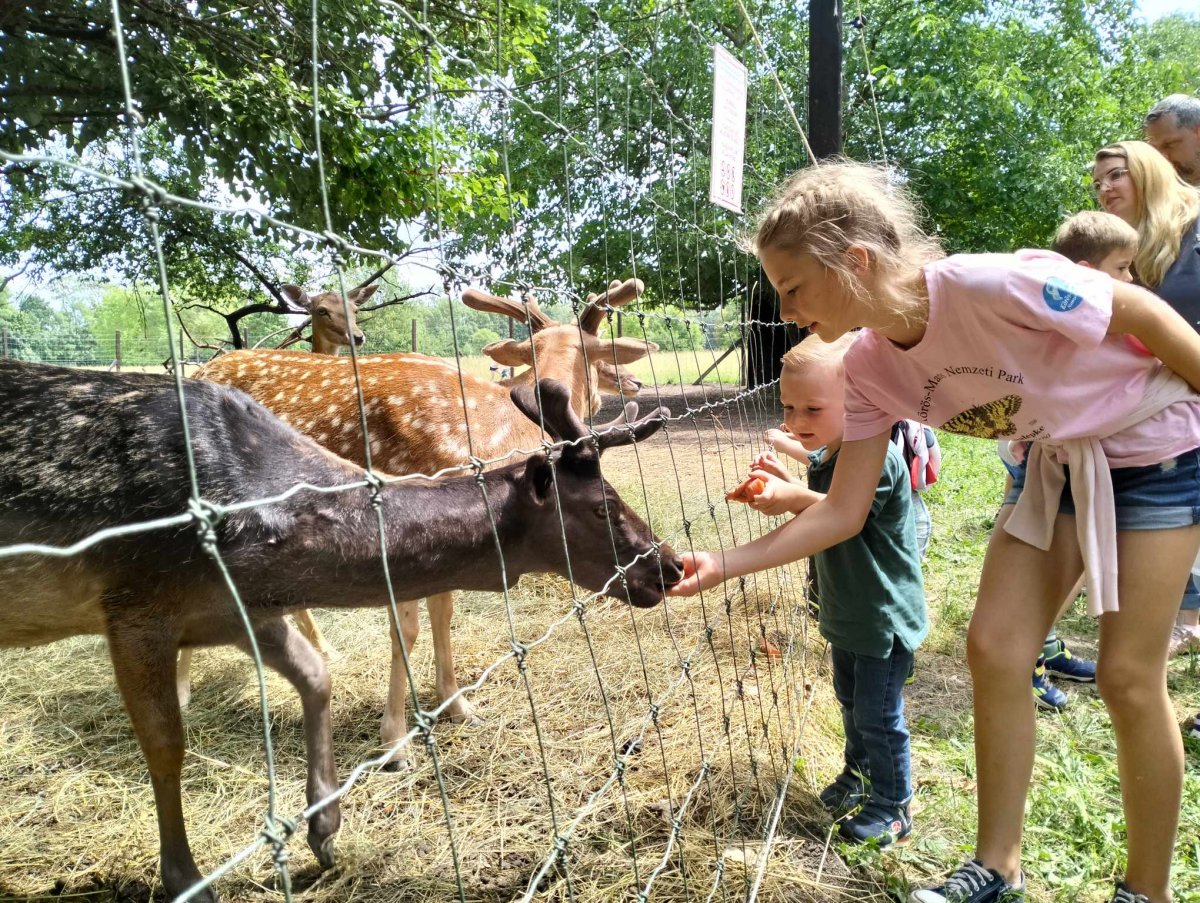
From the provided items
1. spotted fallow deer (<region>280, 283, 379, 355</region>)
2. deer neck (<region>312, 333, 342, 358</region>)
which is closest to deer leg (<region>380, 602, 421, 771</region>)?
spotted fallow deer (<region>280, 283, 379, 355</region>)

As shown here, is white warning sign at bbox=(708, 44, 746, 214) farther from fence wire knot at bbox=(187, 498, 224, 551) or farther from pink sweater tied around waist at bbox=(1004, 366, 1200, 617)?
fence wire knot at bbox=(187, 498, 224, 551)

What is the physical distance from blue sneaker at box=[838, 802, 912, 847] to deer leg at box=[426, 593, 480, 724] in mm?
1560

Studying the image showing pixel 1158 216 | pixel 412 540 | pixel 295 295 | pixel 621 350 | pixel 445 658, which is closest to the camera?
pixel 412 540

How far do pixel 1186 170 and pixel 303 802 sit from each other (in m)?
4.43

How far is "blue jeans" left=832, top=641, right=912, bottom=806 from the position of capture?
2678mm

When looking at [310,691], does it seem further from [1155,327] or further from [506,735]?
[1155,327]

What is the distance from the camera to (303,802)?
3043 millimetres

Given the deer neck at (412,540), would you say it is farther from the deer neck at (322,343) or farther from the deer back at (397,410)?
the deer neck at (322,343)

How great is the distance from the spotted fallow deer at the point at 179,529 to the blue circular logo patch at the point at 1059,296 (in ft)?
3.77

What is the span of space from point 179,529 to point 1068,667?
12.0 feet

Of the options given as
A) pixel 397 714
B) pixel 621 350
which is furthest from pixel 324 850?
pixel 621 350

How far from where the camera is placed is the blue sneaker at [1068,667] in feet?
12.6

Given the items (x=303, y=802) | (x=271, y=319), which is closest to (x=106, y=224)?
(x=303, y=802)

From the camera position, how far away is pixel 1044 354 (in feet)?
6.86
